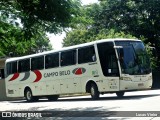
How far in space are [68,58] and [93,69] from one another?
2289mm

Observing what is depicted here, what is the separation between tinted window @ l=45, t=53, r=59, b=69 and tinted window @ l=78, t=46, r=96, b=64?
6.98 ft

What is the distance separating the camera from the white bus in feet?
57.4

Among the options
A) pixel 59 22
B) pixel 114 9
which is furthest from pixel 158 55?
pixel 59 22

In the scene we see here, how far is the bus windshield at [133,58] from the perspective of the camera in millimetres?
17448

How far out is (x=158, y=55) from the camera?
4344cm

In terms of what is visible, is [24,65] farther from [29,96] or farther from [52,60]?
[52,60]

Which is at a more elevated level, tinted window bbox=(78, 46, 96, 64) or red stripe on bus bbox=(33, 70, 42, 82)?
tinted window bbox=(78, 46, 96, 64)

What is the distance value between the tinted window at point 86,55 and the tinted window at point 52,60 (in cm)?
213

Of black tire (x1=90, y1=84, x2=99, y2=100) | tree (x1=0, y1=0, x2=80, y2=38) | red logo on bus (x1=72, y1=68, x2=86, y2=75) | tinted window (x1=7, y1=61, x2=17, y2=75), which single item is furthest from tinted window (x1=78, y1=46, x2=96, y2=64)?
tinted window (x1=7, y1=61, x2=17, y2=75)

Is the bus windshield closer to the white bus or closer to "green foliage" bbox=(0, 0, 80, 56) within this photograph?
the white bus

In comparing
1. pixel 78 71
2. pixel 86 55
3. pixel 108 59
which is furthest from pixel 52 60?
pixel 108 59

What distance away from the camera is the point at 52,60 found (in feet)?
70.2

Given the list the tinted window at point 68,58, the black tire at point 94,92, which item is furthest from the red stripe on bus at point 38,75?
the black tire at point 94,92

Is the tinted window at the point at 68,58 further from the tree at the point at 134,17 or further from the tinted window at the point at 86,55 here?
the tree at the point at 134,17
